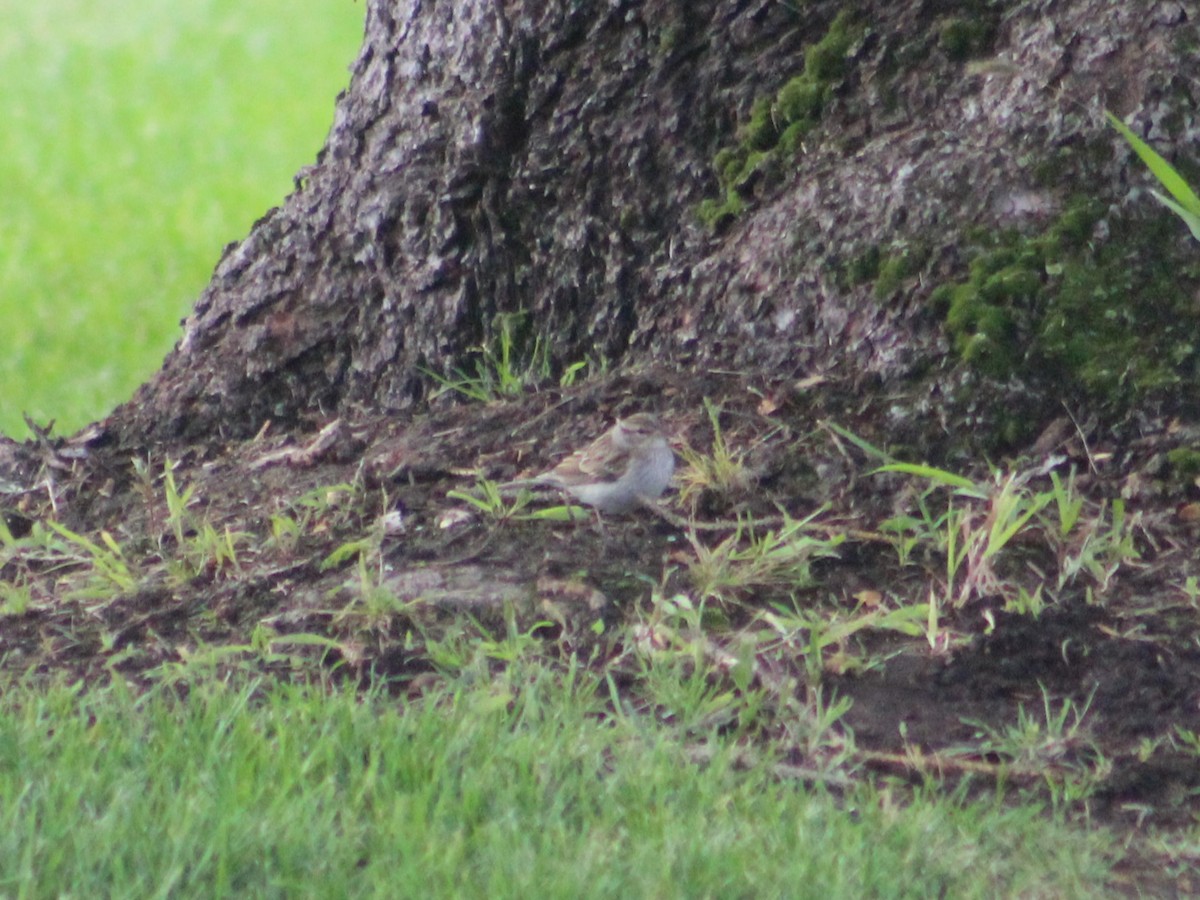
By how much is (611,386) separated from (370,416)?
1.00 meters

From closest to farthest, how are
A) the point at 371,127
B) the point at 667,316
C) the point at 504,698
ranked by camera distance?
the point at 504,698 → the point at 667,316 → the point at 371,127

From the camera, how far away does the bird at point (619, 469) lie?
4.77 m

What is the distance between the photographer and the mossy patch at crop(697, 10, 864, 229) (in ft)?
18.5

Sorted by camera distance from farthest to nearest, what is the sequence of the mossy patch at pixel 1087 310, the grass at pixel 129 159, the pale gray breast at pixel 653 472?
the grass at pixel 129 159
the mossy patch at pixel 1087 310
the pale gray breast at pixel 653 472

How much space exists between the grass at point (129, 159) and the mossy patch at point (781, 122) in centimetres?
422

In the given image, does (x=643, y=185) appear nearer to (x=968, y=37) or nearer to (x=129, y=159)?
(x=968, y=37)

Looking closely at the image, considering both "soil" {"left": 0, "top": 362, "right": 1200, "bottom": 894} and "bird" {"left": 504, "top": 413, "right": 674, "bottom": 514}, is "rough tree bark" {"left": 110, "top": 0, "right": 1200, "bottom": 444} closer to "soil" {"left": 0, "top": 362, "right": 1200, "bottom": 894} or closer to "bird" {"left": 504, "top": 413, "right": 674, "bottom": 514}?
"soil" {"left": 0, "top": 362, "right": 1200, "bottom": 894}

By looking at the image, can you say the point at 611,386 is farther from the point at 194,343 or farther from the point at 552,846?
the point at 552,846

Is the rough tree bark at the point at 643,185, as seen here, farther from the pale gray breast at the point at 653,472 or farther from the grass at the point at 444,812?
the grass at the point at 444,812

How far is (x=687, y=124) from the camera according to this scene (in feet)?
19.1

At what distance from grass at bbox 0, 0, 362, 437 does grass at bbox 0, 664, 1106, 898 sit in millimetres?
4886

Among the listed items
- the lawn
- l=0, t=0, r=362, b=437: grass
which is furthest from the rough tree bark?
l=0, t=0, r=362, b=437: grass

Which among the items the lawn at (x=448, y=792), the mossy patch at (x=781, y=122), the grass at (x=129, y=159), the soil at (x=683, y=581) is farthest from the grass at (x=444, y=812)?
the grass at (x=129, y=159)

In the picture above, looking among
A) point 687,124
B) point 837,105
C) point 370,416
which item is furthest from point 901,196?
point 370,416
